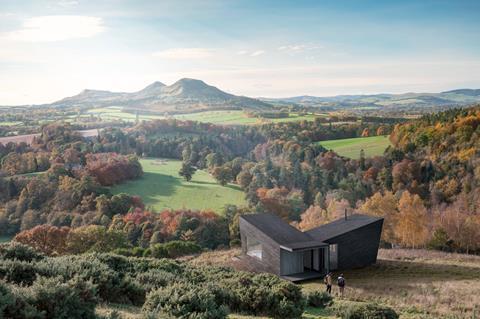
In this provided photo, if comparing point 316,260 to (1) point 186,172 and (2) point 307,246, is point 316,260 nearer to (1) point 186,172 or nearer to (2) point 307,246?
(2) point 307,246

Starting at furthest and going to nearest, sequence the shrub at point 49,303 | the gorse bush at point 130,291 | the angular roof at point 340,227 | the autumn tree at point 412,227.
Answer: the autumn tree at point 412,227
the angular roof at point 340,227
the gorse bush at point 130,291
the shrub at point 49,303

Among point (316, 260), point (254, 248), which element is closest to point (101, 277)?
point (316, 260)

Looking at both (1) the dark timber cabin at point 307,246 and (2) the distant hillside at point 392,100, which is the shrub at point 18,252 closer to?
(1) the dark timber cabin at point 307,246

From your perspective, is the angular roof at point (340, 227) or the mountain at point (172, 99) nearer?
the angular roof at point (340, 227)

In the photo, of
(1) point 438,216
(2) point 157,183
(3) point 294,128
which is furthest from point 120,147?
(1) point 438,216

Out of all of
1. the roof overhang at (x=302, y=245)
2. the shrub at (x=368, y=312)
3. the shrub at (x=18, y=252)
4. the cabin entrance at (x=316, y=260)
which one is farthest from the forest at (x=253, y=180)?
the shrub at (x=368, y=312)

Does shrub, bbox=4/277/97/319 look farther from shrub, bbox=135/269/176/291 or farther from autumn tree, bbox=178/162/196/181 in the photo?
autumn tree, bbox=178/162/196/181
